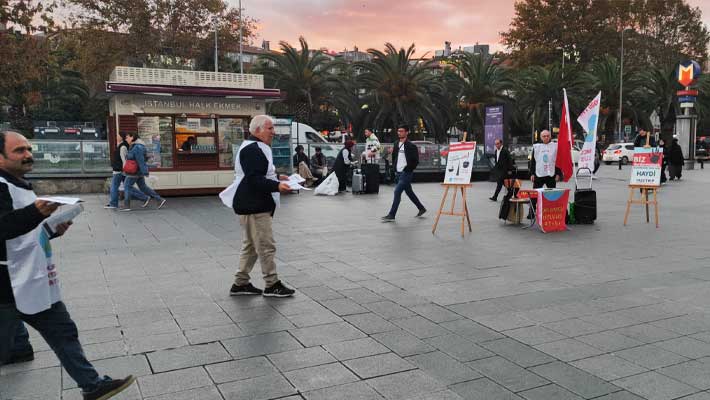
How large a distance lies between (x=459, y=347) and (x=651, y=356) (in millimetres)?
1377

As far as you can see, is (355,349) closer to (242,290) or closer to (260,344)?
(260,344)

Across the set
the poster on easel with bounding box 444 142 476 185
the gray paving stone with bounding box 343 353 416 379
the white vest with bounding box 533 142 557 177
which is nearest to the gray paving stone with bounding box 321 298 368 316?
the gray paving stone with bounding box 343 353 416 379

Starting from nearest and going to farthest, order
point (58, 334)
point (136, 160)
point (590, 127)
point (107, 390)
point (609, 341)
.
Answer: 1. point (58, 334)
2. point (107, 390)
3. point (609, 341)
4. point (590, 127)
5. point (136, 160)

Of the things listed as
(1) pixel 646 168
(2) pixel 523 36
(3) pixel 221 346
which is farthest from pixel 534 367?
(2) pixel 523 36

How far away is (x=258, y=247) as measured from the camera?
18.3ft

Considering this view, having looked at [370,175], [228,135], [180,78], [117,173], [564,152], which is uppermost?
[180,78]

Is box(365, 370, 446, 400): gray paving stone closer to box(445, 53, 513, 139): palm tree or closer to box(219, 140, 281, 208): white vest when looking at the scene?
box(219, 140, 281, 208): white vest

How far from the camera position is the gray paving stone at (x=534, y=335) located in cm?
449

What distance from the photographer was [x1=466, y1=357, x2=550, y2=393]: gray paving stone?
367cm

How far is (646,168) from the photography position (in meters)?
10.6

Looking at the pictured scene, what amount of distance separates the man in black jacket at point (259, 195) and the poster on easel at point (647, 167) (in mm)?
7835

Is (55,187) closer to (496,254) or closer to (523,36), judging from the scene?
(496,254)

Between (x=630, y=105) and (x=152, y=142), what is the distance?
4386 centimetres

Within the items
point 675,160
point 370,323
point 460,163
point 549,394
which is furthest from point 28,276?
point 675,160
